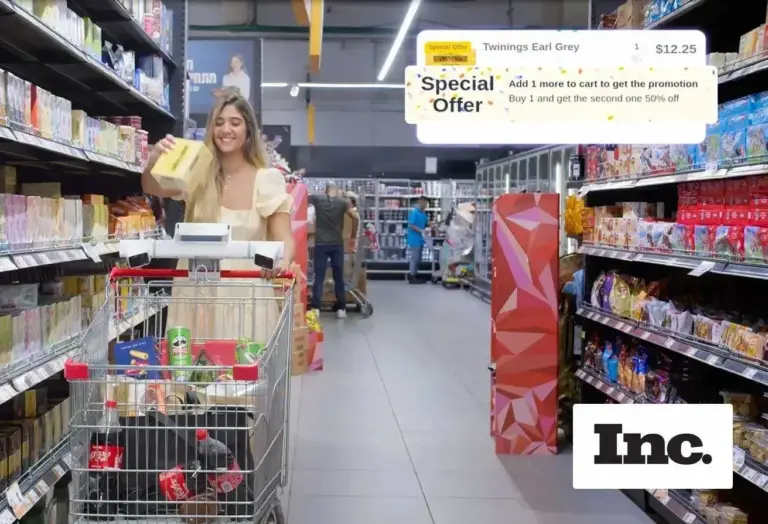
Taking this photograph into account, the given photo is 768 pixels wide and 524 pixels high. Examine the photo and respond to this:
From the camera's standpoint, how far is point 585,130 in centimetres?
314

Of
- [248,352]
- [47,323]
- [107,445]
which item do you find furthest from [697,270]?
[47,323]

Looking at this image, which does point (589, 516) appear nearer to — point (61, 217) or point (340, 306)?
point (61, 217)

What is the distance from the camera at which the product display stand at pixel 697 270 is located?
10.2ft

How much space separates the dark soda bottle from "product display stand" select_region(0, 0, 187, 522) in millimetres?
427

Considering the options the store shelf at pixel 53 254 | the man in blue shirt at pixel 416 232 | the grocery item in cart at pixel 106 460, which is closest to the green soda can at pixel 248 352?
the grocery item in cart at pixel 106 460

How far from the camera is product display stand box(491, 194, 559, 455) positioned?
15.7 ft

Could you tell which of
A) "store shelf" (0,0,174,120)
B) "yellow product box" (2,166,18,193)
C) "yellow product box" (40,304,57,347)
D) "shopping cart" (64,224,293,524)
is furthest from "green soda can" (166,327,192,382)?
"yellow product box" (2,166,18,193)

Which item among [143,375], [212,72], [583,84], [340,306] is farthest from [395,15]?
[143,375]

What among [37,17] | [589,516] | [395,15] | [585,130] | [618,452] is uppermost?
[395,15]

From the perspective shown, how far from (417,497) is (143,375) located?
2056 mm

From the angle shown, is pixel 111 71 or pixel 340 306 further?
pixel 340 306

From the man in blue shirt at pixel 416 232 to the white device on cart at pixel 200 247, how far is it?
14114 millimetres

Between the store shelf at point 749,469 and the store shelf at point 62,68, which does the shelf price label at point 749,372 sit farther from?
the store shelf at point 62,68

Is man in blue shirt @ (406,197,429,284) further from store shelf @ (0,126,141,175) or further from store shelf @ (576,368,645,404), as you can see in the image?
store shelf @ (0,126,141,175)
